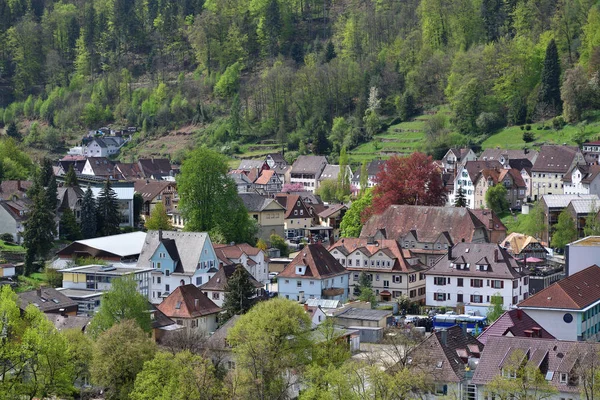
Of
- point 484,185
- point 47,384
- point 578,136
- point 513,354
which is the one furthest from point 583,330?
point 578,136

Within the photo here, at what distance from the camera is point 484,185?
87.9 metres

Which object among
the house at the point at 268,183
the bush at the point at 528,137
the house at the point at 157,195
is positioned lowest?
the house at the point at 157,195

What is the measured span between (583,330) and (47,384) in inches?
861

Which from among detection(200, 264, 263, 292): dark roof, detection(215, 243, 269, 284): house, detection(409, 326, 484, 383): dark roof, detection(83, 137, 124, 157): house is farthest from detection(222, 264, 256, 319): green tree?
detection(83, 137, 124, 157): house

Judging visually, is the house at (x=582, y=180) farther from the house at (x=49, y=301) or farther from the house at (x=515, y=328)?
the house at (x=49, y=301)

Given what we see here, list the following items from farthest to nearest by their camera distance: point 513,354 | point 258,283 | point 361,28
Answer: point 361,28 < point 258,283 < point 513,354

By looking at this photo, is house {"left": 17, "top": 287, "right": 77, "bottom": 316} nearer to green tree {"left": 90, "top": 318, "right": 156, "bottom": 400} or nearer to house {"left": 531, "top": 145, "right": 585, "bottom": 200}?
green tree {"left": 90, "top": 318, "right": 156, "bottom": 400}

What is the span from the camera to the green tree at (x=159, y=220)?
76312 millimetres

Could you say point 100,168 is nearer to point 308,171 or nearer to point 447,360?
point 308,171

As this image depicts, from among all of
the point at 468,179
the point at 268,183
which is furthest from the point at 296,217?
the point at 268,183

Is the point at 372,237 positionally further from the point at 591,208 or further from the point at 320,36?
the point at 320,36

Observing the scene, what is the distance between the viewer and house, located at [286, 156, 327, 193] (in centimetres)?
10544

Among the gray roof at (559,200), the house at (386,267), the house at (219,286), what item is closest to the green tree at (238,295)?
the house at (219,286)

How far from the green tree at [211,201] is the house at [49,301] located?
17.7m
